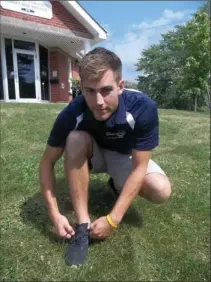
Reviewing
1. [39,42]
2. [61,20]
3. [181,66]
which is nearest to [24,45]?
[39,42]

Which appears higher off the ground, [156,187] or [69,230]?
[156,187]

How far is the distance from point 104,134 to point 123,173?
386 millimetres

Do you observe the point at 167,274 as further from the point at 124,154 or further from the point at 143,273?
the point at 124,154

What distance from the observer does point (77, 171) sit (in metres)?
2.42

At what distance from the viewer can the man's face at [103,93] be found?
2170 mm

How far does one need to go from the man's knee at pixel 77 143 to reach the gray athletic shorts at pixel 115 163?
A: 0.51 feet

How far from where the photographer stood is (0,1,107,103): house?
13.5 m

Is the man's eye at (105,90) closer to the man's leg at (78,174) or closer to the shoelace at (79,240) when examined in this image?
the man's leg at (78,174)

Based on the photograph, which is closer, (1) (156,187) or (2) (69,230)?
(2) (69,230)

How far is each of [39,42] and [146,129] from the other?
14.0m

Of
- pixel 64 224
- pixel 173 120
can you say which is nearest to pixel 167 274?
pixel 64 224

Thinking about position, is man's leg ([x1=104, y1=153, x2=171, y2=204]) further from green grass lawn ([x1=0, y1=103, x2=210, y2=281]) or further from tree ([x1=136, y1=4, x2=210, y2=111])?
tree ([x1=136, y1=4, x2=210, y2=111])

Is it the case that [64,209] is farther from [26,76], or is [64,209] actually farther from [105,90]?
[26,76]

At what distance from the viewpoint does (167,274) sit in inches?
87.1
